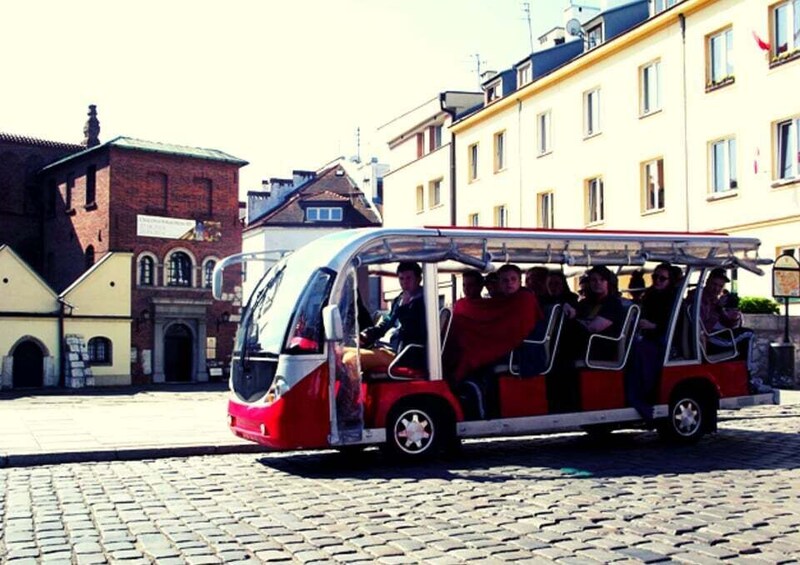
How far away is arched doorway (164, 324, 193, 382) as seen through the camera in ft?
176

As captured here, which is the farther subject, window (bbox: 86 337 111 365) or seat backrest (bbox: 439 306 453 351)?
window (bbox: 86 337 111 365)

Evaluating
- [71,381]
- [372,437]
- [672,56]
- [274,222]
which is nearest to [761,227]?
[672,56]

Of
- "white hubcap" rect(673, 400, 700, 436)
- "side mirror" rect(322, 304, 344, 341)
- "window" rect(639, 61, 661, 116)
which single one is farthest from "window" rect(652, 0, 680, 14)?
"side mirror" rect(322, 304, 344, 341)

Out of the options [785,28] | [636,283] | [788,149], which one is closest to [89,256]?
[788,149]

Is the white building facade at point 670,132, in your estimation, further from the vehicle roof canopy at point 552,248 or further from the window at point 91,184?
the window at point 91,184

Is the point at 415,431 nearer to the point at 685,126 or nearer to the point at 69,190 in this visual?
the point at 685,126

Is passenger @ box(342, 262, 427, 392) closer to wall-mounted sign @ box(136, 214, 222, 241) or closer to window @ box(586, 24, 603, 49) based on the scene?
window @ box(586, 24, 603, 49)

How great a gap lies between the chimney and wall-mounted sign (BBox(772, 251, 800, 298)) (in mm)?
49900

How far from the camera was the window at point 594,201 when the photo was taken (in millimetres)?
35000

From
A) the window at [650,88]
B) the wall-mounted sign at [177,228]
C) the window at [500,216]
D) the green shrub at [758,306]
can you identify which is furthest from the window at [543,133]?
the wall-mounted sign at [177,228]

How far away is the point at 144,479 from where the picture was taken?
10.6 meters

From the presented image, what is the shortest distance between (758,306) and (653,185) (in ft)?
26.6

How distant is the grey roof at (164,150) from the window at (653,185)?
29.5 m

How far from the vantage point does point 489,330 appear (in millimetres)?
12250
